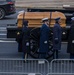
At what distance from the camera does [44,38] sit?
1462 cm

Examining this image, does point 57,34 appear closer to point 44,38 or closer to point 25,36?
point 44,38

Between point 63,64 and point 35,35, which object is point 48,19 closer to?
A: point 35,35

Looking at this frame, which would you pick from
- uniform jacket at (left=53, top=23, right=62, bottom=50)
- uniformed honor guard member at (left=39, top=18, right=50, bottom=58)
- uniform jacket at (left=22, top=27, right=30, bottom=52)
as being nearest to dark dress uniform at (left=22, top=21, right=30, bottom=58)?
uniform jacket at (left=22, top=27, right=30, bottom=52)

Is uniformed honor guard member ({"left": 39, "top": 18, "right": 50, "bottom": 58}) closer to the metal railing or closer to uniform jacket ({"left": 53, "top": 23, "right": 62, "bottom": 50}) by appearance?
uniform jacket ({"left": 53, "top": 23, "right": 62, "bottom": 50})

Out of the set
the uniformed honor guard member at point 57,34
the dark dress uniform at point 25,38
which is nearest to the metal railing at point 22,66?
the dark dress uniform at point 25,38

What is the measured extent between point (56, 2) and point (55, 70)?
7045 mm

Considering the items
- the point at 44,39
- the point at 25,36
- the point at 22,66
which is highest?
the point at 25,36

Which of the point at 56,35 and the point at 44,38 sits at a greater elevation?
the point at 56,35

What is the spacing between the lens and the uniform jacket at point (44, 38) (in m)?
14.5

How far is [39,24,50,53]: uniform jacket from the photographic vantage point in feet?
47.6

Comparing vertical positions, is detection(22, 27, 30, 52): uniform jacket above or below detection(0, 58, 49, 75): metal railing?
above

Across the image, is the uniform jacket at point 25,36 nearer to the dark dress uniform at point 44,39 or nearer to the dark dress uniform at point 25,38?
the dark dress uniform at point 25,38

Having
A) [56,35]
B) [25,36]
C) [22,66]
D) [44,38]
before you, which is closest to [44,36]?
[44,38]

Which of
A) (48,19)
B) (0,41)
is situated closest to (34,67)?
(48,19)
